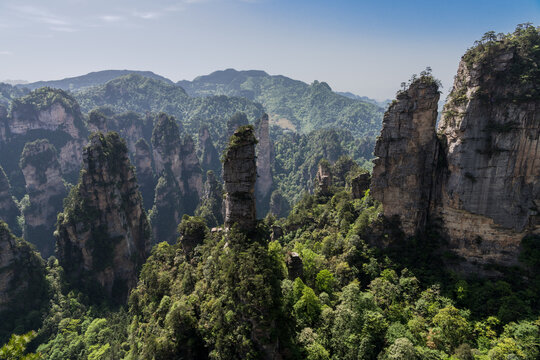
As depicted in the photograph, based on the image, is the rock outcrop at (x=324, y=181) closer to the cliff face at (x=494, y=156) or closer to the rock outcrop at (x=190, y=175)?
the cliff face at (x=494, y=156)

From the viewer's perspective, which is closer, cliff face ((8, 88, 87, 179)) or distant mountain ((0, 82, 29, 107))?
cliff face ((8, 88, 87, 179))

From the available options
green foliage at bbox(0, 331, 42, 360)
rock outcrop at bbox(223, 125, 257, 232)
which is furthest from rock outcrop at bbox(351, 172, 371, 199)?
green foliage at bbox(0, 331, 42, 360)

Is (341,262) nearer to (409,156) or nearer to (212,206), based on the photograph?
(409,156)

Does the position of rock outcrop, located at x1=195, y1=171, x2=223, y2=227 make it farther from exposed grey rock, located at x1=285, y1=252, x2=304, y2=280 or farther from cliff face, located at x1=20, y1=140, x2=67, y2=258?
exposed grey rock, located at x1=285, y1=252, x2=304, y2=280

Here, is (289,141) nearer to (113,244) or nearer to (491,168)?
(113,244)

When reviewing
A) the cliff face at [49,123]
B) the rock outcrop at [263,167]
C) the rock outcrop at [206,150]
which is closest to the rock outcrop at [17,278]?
the cliff face at [49,123]

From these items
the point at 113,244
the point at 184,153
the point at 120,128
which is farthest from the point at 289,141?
the point at 113,244
